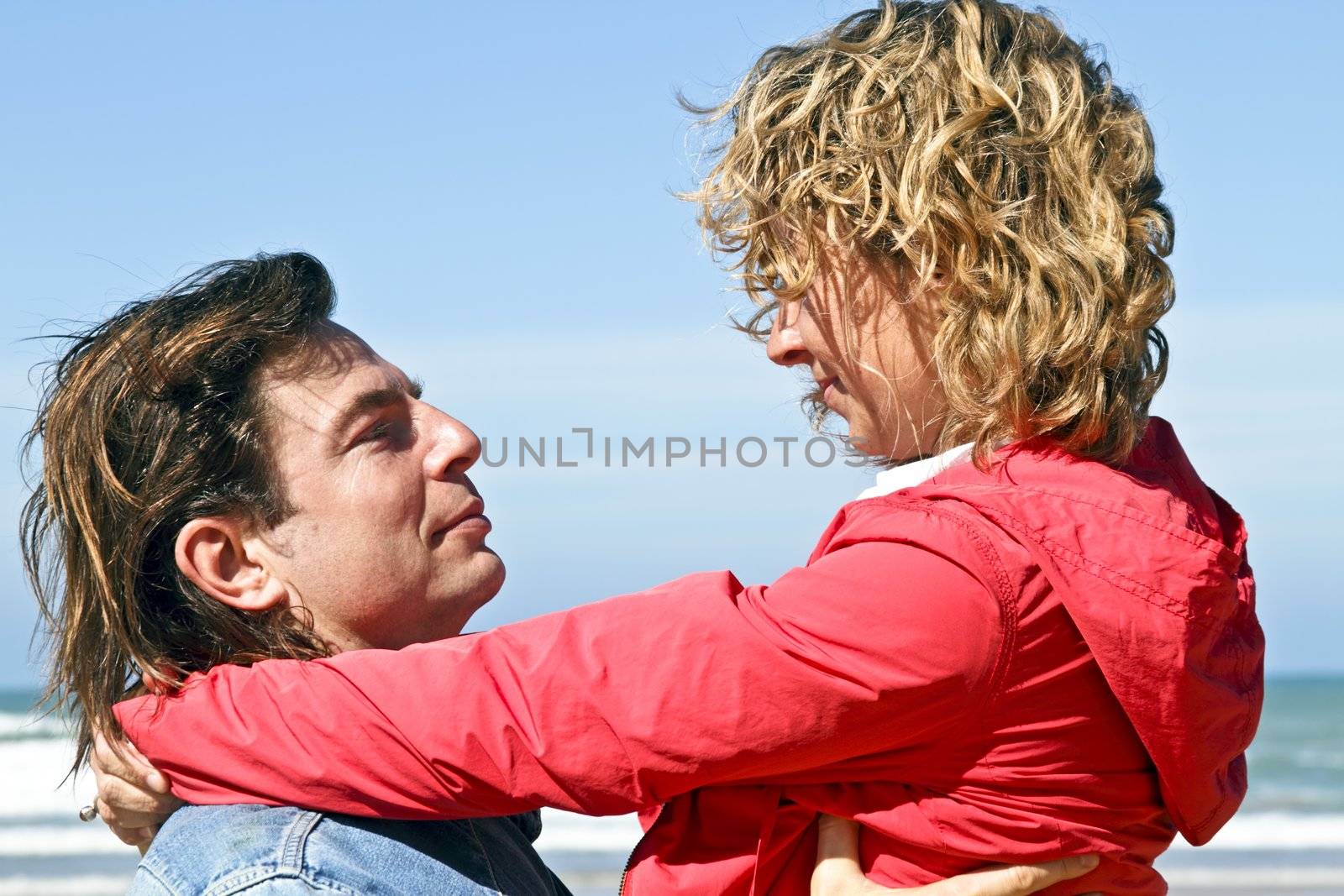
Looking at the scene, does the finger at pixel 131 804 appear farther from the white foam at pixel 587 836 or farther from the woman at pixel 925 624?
the white foam at pixel 587 836

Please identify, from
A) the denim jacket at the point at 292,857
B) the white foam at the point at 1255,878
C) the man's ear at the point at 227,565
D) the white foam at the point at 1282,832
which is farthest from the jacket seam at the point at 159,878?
the white foam at the point at 1282,832

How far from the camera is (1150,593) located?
177 cm

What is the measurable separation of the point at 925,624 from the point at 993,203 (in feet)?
2.46

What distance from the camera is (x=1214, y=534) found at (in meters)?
2.05

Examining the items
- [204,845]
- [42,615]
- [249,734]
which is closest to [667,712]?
[249,734]

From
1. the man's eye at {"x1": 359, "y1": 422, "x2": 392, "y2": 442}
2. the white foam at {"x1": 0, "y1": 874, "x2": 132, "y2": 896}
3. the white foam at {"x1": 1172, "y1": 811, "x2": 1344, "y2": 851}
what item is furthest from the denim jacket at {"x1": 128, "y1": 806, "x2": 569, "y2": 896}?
the white foam at {"x1": 1172, "y1": 811, "x2": 1344, "y2": 851}

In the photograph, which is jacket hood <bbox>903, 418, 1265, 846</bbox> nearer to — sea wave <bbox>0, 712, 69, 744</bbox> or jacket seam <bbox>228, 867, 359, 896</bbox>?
jacket seam <bbox>228, 867, 359, 896</bbox>

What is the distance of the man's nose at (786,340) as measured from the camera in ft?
7.46

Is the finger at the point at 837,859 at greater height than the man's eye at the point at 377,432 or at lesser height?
lesser

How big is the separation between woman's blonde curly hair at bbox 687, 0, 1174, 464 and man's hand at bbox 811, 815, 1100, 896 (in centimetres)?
61

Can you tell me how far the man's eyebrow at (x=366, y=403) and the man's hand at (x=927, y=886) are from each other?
115cm

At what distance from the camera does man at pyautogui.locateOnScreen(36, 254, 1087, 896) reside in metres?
2.29

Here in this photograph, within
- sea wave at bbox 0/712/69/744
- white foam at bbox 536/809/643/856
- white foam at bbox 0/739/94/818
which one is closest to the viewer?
white foam at bbox 536/809/643/856

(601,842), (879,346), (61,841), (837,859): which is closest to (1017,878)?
(837,859)
